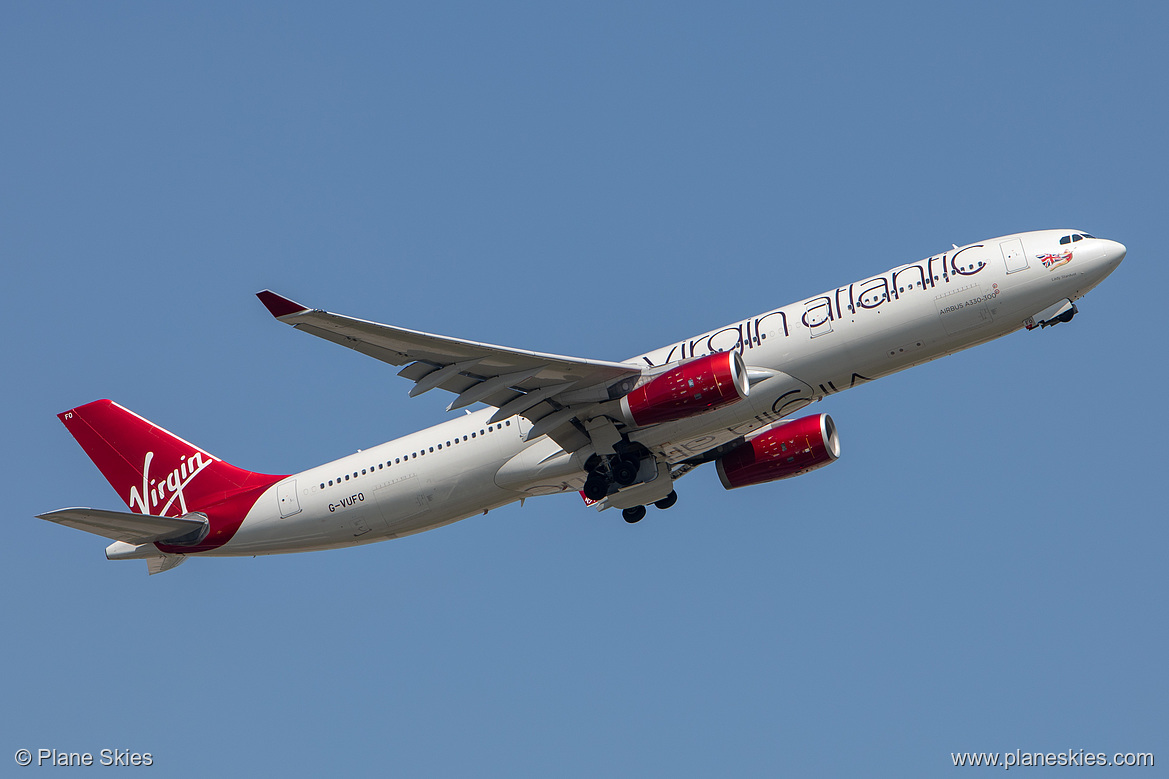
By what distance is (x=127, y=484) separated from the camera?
129 feet

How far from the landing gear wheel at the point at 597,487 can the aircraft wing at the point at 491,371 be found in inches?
40.9

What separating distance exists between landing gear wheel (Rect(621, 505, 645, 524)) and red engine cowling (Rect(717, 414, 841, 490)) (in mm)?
2973

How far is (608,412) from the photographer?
110ft

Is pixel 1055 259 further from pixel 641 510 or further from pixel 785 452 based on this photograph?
pixel 641 510

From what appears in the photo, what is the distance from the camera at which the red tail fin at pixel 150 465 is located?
124 feet

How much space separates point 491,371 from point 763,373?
7052 mm

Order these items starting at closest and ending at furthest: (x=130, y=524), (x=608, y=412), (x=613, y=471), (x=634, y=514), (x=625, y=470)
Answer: (x=608, y=412) → (x=625, y=470) → (x=613, y=471) → (x=130, y=524) → (x=634, y=514)

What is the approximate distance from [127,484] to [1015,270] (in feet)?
89.1

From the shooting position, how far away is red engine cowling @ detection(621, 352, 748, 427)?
Result: 31389 millimetres

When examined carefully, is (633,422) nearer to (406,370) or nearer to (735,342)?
(735,342)

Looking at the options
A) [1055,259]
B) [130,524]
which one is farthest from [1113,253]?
[130,524]

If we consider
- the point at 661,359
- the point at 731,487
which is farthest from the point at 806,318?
the point at 731,487

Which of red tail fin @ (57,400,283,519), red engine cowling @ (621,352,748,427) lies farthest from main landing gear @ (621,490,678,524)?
red tail fin @ (57,400,283,519)

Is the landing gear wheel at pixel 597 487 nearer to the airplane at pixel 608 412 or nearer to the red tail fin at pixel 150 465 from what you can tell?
the airplane at pixel 608 412
